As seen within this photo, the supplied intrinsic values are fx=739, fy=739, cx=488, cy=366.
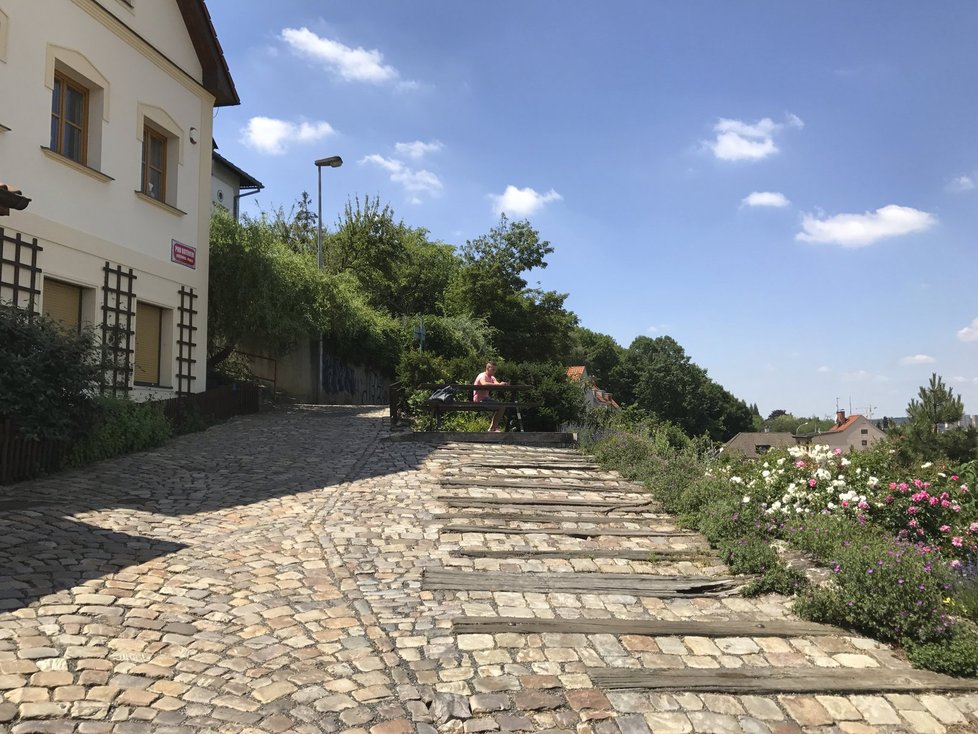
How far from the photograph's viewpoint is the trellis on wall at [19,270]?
1118 cm

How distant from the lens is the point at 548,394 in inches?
580

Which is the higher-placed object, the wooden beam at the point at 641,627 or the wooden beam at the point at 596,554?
the wooden beam at the point at 596,554

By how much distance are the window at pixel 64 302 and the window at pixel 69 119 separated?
223 centimetres

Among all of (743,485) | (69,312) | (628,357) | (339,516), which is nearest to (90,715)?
(339,516)

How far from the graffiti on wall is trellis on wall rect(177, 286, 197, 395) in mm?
9132

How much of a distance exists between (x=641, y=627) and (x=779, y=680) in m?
1.01

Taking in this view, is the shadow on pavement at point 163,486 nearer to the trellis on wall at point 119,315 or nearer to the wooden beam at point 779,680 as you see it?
the trellis on wall at point 119,315

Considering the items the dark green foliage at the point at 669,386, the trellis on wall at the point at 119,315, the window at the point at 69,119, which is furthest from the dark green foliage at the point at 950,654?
the dark green foliage at the point at 669,386

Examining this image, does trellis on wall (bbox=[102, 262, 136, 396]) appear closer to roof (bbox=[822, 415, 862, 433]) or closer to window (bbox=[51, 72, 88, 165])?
window (bbox=[51, 72, 88, 165])

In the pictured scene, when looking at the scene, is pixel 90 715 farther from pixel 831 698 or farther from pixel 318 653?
pixel 831 698

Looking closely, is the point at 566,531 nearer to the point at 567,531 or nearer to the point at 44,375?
the point at 567,531

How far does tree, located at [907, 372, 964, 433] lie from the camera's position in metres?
26.0

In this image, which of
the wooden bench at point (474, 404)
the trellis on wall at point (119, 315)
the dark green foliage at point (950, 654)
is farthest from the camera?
the wooden bench at point (474, 404)

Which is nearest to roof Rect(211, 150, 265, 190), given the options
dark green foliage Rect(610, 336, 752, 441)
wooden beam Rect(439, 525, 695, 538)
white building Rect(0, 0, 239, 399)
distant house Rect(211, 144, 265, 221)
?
distant house Rect(211, 144, 265, 221)
